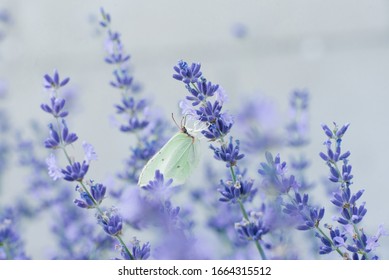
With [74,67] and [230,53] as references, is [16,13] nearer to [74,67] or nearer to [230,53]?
[74,67]

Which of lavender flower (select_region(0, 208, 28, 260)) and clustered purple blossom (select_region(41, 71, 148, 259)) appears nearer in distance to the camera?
clustered purple blossom (select_region(41, 71, 148, 259))

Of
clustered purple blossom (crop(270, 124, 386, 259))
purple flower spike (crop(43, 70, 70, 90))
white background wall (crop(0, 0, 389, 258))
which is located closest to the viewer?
clustered purple blossom (crop(270, 124, 386, 259))

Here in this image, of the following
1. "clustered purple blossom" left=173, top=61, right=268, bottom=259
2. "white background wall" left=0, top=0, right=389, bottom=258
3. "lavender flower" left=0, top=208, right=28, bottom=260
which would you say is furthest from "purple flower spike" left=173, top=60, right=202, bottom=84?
"white background wall" left=0, top=0, right=389, bottom=258

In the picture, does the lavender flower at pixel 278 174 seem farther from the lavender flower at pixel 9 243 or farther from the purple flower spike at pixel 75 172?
the lavender flower at pixel 9 243

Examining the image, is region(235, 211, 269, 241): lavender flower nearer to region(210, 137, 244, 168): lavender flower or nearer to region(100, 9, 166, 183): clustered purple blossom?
region(210, 137, 244, 168): lavender flower

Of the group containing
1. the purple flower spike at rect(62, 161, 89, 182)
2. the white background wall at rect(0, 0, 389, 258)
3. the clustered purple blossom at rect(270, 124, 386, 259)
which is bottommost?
the white background wall at rect(0, 0, 389, 258)

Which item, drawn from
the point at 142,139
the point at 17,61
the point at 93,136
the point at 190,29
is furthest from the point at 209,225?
the point at 17,61

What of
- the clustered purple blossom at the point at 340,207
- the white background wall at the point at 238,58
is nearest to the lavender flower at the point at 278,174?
the clustered purple blossom at the point at 340,207

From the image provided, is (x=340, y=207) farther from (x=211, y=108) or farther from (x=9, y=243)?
(x=9, y=243)
